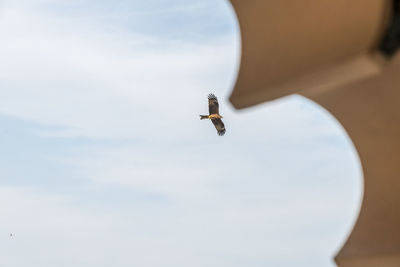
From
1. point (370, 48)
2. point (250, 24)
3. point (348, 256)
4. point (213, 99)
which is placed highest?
point (213, 99)

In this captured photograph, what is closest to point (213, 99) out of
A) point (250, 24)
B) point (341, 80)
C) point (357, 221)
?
point (357, 221)

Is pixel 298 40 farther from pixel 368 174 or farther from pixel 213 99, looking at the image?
pixel 213 99

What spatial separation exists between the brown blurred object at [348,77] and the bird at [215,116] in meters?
8.08

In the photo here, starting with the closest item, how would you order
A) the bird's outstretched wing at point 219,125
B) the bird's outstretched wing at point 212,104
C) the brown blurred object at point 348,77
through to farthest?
the brown blurred object at point 348,77
the bird's outstretched wing at point 219,125
the bird's outstretched wing at point 212,104

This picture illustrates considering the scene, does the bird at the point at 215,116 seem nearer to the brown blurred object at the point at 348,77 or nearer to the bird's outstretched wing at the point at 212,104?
the bird's outstretched wing at the point at 212,104

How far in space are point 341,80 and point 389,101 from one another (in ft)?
5.56

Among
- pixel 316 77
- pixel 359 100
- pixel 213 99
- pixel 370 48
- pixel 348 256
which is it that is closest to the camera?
pixel 370 48

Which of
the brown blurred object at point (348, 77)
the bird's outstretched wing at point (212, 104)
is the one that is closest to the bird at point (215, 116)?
the bird's outstretched wing at point (212, 104)

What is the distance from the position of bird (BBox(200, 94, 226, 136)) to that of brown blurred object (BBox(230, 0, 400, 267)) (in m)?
8.08

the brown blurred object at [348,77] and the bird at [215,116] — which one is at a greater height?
the bird at [215,116]

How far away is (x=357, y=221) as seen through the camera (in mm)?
8547

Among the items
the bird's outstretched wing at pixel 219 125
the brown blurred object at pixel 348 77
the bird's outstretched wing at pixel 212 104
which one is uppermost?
the bird's outstretched wing at pixel 212 104

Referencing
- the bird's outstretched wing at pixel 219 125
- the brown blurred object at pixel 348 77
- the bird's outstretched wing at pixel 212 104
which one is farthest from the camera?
the bird's outstretched wing at pixel 212 104

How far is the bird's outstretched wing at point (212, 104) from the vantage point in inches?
666
